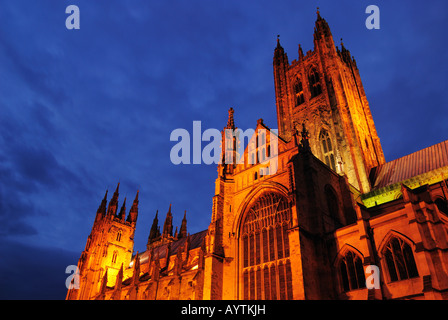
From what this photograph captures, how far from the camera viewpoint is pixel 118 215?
2125 inches

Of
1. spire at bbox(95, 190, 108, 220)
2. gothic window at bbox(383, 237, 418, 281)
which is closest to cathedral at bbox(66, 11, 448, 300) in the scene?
gothic window at bbox(383, 237, 418, 281)

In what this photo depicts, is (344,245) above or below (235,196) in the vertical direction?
below

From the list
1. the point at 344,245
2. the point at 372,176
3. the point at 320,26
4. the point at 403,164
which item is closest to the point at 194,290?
the point at 344,245

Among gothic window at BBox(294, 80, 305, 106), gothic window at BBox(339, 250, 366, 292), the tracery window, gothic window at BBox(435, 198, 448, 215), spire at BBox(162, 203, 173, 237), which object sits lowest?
gothic window at BBox(339, 250, 366, 292)

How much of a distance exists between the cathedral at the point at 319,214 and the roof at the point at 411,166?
130mm

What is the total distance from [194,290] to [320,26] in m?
38.5

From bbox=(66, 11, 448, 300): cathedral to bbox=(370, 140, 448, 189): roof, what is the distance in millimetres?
130

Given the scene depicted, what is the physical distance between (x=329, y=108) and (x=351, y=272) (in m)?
22.5

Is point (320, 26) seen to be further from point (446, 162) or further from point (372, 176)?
point (446, 162)

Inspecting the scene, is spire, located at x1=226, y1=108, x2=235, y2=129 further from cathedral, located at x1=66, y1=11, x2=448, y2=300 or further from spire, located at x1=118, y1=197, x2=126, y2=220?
spire, located at x1=118, y1=197, x2=126, y2=220

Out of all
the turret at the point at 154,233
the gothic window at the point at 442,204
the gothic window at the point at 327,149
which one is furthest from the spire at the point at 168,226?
the gothic window at the point at 442,204

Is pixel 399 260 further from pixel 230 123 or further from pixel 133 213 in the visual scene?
pixel 133 213

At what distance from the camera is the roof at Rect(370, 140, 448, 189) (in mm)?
27250

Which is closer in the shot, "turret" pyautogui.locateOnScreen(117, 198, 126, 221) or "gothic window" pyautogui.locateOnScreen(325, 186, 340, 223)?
"gothic window" pyautogui.locateOnScreen(325, 186, 340, 223)
